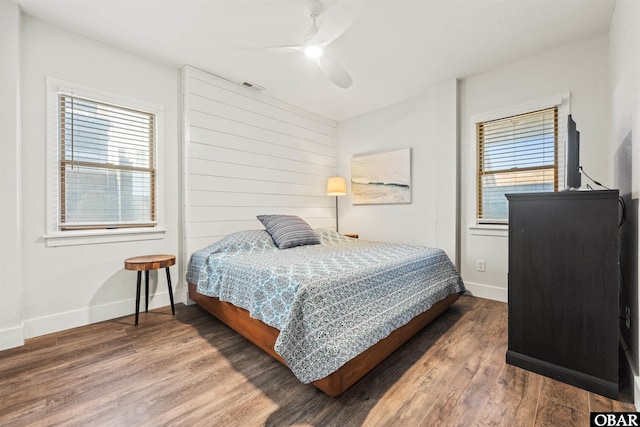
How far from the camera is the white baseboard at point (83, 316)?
224 centimetres

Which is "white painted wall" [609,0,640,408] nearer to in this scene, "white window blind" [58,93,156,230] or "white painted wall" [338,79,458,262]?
"white painted wall" [338,79,458,262]

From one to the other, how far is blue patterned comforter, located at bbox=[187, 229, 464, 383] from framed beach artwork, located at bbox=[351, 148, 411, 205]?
1301 millimetres

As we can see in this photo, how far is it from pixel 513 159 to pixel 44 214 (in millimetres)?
4449

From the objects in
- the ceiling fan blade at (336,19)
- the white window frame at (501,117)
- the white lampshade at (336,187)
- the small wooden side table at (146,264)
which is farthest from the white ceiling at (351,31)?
the small wooden side table at (146,264)

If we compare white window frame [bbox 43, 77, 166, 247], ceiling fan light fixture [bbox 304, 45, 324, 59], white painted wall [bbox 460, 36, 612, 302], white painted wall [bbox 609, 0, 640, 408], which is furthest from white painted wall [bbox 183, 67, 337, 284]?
white painted wall [bbox 609, 0, 640, 408]

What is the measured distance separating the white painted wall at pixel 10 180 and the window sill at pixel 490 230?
13.9 feet

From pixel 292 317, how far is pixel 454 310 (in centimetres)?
207

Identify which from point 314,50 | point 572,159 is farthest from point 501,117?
point 314,50

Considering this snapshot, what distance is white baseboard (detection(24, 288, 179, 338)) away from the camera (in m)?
2.24

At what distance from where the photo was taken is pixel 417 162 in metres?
3.74

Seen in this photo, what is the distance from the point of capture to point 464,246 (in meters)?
3.32

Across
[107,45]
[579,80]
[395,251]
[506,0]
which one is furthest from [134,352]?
[579,80]

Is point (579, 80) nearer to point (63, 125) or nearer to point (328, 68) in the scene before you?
point (328, 68)

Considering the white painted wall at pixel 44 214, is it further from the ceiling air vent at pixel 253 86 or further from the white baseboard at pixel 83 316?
the ceiling air vent at pixel 253 86
